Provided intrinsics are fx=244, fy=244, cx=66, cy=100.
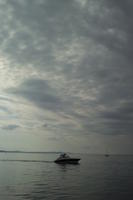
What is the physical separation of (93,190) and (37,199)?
1300 centimetres

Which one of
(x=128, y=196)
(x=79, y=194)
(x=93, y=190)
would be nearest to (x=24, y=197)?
(x=79, y=194)

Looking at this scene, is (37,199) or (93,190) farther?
(93,190)

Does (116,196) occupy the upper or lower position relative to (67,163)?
lower

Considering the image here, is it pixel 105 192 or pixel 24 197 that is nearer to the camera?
pixel 24 197

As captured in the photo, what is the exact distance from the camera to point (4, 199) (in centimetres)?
3641

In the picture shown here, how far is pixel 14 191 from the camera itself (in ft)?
142

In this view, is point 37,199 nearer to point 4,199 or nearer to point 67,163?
point 4,199

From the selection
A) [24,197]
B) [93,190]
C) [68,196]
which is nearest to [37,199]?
[24,197]

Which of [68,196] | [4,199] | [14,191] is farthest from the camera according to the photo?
[14,191]

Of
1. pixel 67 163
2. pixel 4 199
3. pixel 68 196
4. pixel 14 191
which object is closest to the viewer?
pixel 4 199

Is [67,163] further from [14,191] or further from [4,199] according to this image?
[4,199]

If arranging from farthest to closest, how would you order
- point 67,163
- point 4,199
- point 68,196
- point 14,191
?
point 67,163 < point 14,191 < point 68,196 < point 4,199

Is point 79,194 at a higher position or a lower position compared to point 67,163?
lower

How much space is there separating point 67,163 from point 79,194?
7339cm
